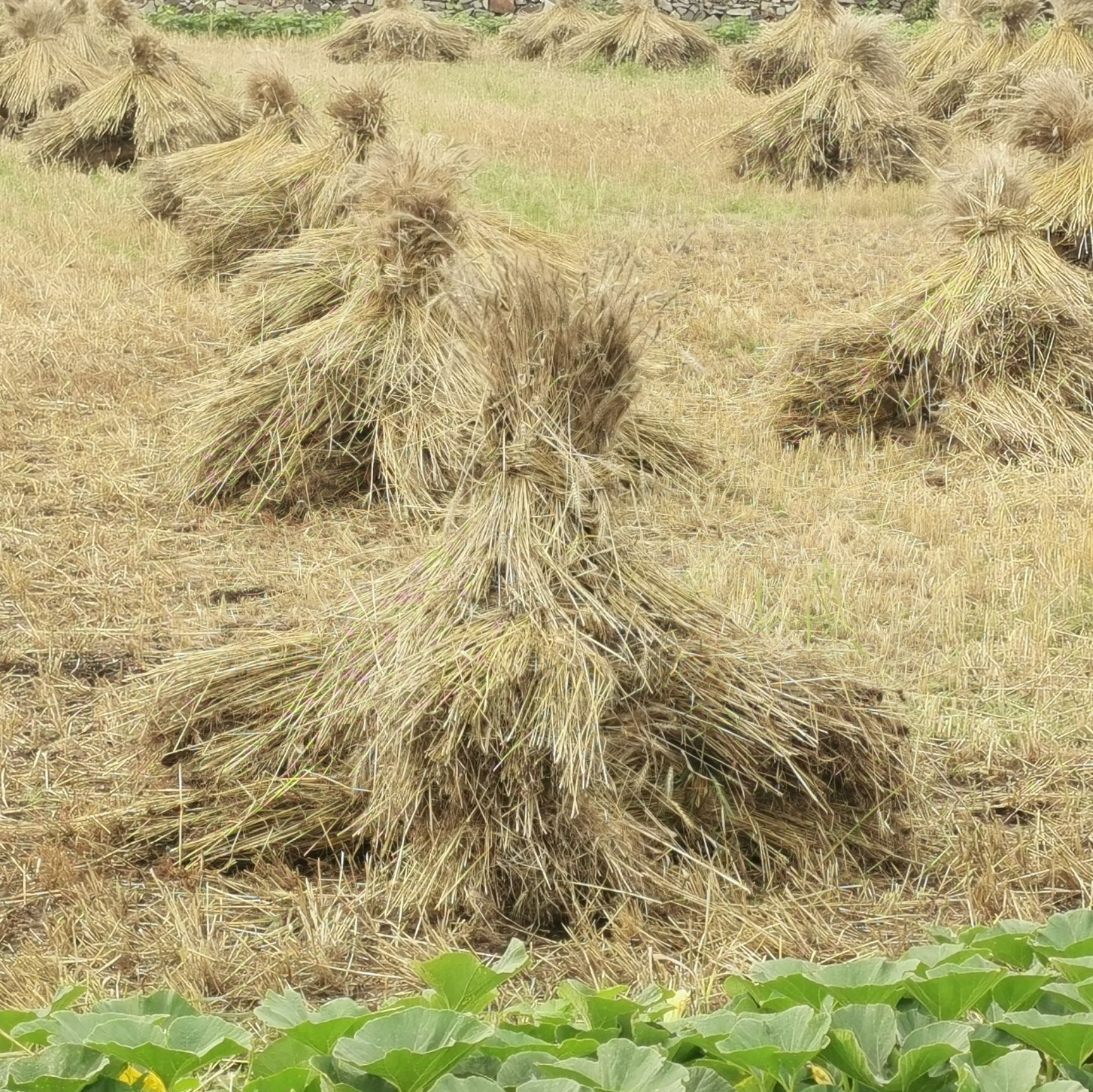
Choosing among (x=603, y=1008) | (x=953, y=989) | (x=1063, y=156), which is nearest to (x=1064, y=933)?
(x=953, y=989)

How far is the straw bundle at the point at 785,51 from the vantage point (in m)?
16.9

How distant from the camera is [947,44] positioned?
16.2 metres

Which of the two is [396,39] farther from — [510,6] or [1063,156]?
[1063,156]

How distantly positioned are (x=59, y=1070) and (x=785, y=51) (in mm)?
16667

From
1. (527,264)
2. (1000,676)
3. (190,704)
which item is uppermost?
(527,264)

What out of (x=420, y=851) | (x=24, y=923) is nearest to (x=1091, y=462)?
(x=420, y=851)

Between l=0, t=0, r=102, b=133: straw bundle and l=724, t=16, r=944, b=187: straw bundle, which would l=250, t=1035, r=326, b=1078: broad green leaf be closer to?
l=724, t=16, r=944, b=187: straw bundle

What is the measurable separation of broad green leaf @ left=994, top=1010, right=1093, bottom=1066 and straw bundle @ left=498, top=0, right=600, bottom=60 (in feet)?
63.5

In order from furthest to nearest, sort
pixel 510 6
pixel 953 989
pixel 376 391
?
pixel 510 6, pixel 376 391, pixel 953 989

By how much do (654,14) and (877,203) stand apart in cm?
870

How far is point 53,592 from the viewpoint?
5617 mm

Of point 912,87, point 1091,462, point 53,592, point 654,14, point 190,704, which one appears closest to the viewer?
point 190,704

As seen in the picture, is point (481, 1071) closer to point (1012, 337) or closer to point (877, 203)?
point (1012, 337)

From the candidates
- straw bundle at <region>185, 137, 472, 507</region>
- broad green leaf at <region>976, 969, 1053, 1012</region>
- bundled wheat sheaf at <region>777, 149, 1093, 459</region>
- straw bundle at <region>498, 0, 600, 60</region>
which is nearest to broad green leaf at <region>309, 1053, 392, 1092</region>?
broad green leaf at <region>976, 969, 1053, 1012</region>
